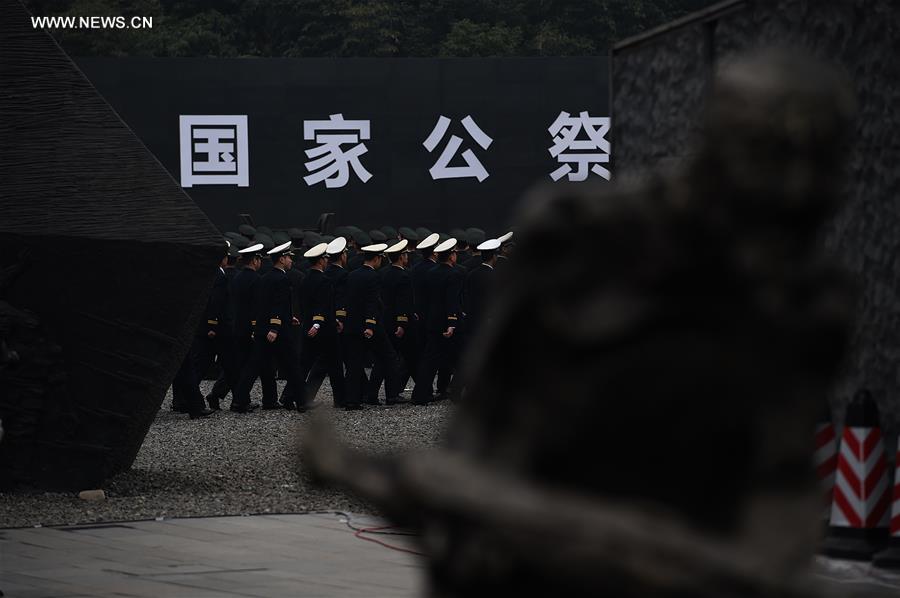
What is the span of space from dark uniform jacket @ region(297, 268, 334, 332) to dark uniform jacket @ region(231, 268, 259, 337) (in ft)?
1.84

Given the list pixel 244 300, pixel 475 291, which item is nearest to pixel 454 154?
pixel 475 291

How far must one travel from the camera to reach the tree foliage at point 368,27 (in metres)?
45.1

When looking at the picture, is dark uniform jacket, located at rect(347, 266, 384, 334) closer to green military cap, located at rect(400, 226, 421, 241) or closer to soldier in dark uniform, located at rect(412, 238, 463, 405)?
soldier in dark uniform, located at rect(412, 238, 463, 405)

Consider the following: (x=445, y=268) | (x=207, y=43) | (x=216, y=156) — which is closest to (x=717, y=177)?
(x=445, y=268)

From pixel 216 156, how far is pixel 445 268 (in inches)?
277

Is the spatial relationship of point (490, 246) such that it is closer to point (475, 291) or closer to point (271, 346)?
point (475, 291)

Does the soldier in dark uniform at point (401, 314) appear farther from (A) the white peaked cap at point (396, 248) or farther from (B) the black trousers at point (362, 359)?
(B) the black trousers at point (362, 359)

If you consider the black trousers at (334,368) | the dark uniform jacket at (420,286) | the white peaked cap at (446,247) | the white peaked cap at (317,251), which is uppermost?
the white peaked cap at (446,247)

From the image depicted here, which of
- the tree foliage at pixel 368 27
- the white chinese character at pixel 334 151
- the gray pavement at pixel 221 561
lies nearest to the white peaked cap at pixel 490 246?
the white chinese character at pixel 334 151

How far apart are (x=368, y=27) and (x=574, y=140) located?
20.2 metres

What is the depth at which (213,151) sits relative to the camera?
81.6ft

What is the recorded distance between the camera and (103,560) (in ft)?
27.7

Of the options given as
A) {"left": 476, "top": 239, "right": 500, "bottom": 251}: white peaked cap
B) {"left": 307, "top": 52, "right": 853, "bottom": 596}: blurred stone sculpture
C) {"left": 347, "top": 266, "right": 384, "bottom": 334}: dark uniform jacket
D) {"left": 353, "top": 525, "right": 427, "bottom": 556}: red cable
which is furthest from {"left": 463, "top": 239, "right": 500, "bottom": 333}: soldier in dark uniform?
{"left": 307, "top": 52, "right": 853, "bottom": 596}: blurred stone sculpture

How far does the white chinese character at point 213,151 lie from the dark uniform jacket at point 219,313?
699 centimetres
